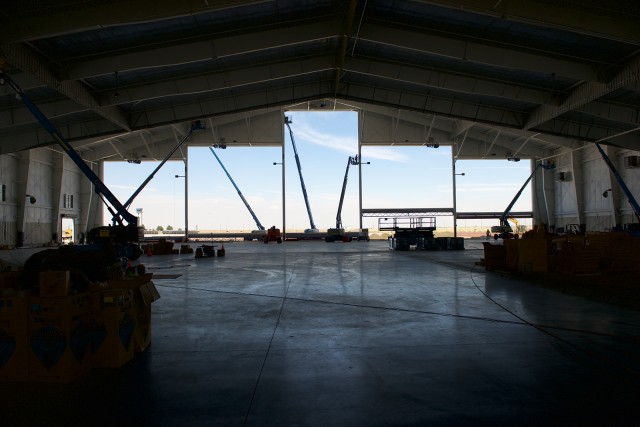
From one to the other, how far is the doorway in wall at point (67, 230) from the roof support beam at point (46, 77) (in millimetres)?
21714

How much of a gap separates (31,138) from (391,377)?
28.1 meters

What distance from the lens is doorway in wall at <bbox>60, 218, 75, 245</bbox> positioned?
39.3 m

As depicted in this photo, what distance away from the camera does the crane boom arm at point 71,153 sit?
16047 millimetres

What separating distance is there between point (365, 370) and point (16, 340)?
3.74 m

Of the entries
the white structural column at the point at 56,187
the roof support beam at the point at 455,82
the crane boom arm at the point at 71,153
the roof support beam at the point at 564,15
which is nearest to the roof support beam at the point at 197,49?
the crane boom arm at the point at 71,153

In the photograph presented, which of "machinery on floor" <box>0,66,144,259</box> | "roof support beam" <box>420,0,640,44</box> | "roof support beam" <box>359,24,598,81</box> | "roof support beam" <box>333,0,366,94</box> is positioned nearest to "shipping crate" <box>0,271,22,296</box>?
"machinery on floor" <box>0,66,144,259</box>

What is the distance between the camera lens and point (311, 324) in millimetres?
6641

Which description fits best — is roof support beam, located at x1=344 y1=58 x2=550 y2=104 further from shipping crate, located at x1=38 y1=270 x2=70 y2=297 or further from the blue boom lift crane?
shipping crate, located at x1=38 y1=270 x2=70 y2=297

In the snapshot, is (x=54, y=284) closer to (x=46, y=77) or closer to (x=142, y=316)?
(x=142, y=316)

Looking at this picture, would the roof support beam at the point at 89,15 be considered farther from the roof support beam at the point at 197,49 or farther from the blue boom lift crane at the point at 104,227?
the roof support beam at the point at 197,49

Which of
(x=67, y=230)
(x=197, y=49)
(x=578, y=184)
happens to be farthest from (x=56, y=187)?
(x=578, y=184)

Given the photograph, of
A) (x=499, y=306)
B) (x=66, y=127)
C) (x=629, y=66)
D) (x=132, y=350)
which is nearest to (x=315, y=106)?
(x=66, y=127)

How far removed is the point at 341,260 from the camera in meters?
19.2

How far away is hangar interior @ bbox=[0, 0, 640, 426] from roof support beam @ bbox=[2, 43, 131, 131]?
3.9 inches
